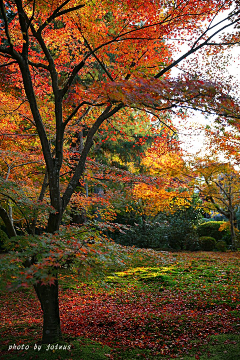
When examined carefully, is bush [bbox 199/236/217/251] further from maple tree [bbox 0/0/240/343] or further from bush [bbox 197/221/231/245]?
maple tree [bbox 0/0/240/343]

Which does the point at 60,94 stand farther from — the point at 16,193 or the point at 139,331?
the point at 139,331

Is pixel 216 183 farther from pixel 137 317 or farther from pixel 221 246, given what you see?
pixel 137 317

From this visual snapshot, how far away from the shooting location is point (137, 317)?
5.41m

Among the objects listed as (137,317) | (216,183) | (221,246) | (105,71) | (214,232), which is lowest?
(137,317)

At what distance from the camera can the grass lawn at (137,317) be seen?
3830 mm

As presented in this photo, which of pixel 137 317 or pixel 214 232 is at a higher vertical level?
pixel 214 232

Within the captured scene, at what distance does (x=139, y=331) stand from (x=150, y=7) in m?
5.15

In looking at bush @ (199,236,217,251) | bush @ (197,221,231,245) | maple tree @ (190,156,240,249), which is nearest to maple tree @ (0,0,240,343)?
maple tree @ (190,156,240,249)

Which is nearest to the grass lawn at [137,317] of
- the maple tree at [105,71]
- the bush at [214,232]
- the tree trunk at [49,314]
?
the tree trunk at [49,314]

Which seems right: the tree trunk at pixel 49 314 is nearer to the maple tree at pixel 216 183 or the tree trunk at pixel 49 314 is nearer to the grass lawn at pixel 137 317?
the grass lawn at pixel 137 317

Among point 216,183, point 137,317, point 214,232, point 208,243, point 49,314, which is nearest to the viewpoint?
point 49,314

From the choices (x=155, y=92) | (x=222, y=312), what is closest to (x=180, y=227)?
(x=222, y=312)

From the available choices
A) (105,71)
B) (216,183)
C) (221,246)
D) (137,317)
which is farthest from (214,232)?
(105,71)

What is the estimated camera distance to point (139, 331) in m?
4.75
